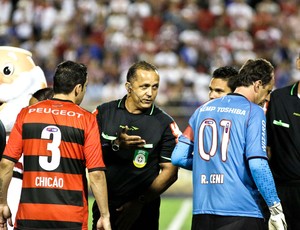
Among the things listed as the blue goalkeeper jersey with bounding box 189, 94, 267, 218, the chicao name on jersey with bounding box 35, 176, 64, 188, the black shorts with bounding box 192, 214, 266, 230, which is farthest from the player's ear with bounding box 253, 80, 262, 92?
the chicao name on jersey with bounding box 35, 176, 64, 188

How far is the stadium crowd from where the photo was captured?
1941cm

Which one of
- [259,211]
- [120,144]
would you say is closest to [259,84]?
[259,211]

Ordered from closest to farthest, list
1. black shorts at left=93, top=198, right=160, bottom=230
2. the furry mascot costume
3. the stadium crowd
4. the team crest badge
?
the team crest badge
black shorts at left=93, top=198, right=160, bottom=230
the furry mascot costume
the stadium crowd

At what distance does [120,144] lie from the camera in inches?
299

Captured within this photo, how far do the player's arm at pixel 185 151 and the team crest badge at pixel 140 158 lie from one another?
2.49 feet

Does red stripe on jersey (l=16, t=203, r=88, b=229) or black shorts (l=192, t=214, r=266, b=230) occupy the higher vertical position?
red stripe on jersey (l=16, t=203, r=88, b=229)

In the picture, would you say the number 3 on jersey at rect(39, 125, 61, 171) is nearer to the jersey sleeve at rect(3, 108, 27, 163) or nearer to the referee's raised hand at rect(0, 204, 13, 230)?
the jersey sleeve at rect(3, 108, 27, 163)

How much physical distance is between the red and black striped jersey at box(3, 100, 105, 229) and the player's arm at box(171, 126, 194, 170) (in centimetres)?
74

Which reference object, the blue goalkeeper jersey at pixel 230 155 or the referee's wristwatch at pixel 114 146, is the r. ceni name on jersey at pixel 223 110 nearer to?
the blue goalkeeper jersey at pixel 230 155

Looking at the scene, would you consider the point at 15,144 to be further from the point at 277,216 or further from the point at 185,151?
the point at 277,216

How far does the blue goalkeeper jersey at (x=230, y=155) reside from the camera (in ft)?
21.6

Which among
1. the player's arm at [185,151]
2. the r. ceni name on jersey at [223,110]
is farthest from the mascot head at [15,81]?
the r. ceni name on jersey at [223,110]

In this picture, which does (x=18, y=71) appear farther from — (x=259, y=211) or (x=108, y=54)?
(x=108, y=54)

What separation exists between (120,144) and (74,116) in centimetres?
97
